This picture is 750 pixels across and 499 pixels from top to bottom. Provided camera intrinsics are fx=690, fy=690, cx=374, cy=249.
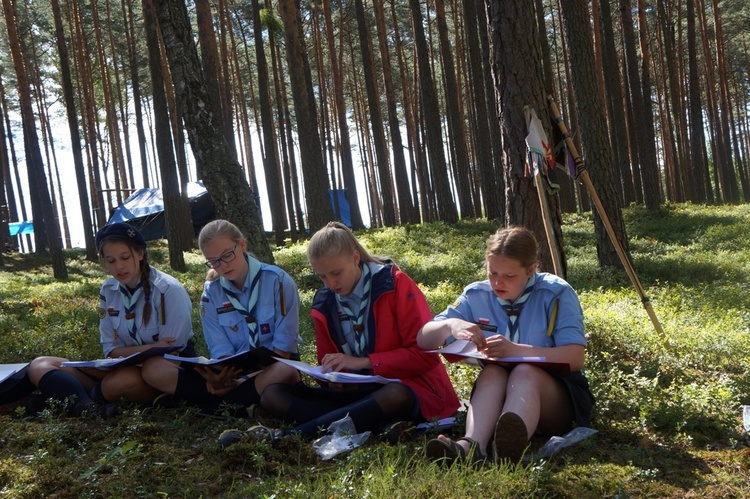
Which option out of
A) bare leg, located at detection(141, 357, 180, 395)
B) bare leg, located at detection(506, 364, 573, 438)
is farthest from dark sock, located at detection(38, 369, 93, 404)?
bare leg, located at detection(506, 364, 573, 438)

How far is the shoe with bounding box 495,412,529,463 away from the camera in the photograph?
3.25 meters

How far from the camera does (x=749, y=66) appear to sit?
1366 inches

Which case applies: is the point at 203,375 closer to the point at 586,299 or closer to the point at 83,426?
the point at 83,426

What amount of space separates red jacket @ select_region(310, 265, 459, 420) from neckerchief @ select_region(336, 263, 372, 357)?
3 cm

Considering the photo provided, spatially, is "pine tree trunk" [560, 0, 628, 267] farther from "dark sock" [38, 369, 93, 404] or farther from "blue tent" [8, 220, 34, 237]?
"blue tent" [8, 220, 34, 237]

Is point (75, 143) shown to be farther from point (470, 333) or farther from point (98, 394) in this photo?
point (470, 333)

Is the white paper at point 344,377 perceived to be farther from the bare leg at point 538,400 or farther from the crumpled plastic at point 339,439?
the bare leg at point 538,400

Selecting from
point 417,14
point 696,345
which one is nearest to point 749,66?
point 417,14

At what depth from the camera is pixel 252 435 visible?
3.74 meters

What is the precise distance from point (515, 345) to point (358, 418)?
0.96 m

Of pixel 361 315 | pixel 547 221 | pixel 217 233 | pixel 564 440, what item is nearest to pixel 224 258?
pixel 217 233

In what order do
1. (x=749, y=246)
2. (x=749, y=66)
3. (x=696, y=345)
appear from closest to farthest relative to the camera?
(x=696, y=345) → (x=749, y=246) → (x=749, y=66)

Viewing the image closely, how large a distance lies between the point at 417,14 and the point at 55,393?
49.4 feet

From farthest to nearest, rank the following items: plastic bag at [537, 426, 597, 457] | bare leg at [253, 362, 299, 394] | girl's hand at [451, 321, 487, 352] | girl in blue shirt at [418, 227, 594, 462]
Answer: bare leg at [253, 362, 299, 394], girl's hand at [451, 321, 487, 352], plastic bag at [537, 426, 597, 457], girl in blue shirt at [418, 227, 594, 462]
